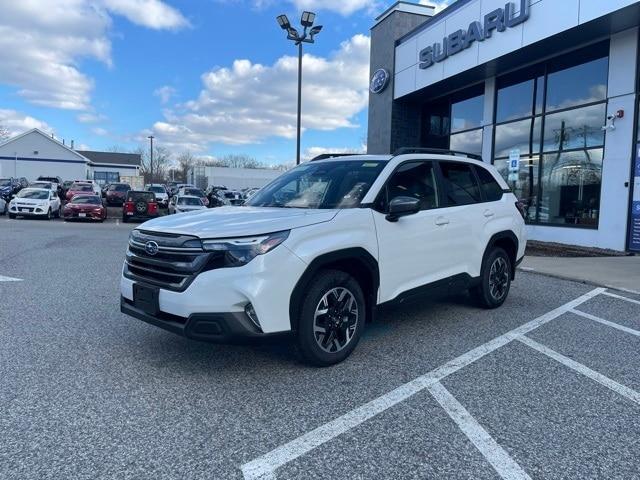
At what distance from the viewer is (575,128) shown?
14141 mm

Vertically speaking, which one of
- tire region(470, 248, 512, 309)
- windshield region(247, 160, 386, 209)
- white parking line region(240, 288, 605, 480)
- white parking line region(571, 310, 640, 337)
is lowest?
white parking line region(240, 288, 605, 480)

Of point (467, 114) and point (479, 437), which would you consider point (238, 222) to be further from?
point (467, 114)

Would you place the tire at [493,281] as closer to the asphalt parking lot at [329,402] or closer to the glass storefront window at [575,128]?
the asphalt parking lot at [329,402]

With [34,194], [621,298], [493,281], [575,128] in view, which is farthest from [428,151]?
[34,194]

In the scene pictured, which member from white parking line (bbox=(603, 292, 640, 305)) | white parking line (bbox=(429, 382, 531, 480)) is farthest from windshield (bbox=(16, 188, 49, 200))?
white parking line (bbox=(429, 382, 531, 480))

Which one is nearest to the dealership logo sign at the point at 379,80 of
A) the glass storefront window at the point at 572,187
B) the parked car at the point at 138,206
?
the glass storefront window at the point at 572,187

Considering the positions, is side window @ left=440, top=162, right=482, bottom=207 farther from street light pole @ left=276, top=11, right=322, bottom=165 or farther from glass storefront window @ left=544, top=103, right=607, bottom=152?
street light pole @ left=276, top=11, right=322, bottom=165

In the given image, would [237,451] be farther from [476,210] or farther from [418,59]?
[418,59]

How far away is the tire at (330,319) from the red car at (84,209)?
2080 cm

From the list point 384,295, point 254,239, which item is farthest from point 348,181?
point 254,239

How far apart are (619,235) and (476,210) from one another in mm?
8907

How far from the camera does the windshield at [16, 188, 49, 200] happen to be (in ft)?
75.2

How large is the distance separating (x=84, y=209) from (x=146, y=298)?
66.7ft

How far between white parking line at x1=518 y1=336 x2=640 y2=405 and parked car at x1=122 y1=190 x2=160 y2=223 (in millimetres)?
21305
